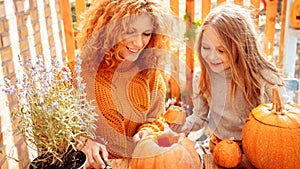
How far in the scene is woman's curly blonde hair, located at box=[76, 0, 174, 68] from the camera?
1.20 meters

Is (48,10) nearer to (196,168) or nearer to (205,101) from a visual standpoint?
(205,101)

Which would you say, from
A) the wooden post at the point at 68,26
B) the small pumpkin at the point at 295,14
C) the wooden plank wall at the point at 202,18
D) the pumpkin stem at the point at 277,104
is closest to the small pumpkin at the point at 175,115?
the pumpkin stem at the point at 277,104

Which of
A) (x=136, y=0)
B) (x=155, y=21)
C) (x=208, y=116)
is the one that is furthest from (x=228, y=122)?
(x=136, y=0)

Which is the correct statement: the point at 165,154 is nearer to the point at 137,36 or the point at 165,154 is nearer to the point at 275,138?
the point at 275,138

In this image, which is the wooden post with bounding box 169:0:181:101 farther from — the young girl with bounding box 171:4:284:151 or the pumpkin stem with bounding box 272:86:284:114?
the pumpkin stem with bounding box 272:86:284:114

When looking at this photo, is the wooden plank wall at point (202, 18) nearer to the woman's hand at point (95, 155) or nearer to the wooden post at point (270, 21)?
the wooden post at point (270, 21)

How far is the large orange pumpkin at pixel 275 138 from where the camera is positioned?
93 centimetres

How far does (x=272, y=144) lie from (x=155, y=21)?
611 millimetres

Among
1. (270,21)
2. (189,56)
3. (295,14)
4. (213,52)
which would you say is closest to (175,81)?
(189,56)

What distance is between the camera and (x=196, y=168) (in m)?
0.93

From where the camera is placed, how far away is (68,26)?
211 cm

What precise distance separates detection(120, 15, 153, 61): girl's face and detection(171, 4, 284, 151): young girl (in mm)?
217

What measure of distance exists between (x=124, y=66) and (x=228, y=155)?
1.82 feet

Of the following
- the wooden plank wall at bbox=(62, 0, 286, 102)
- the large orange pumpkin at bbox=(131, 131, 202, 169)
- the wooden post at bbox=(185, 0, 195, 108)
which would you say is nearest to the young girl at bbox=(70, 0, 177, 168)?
the large orange pumpkin at bbox=(131, 131, 202, 169)
